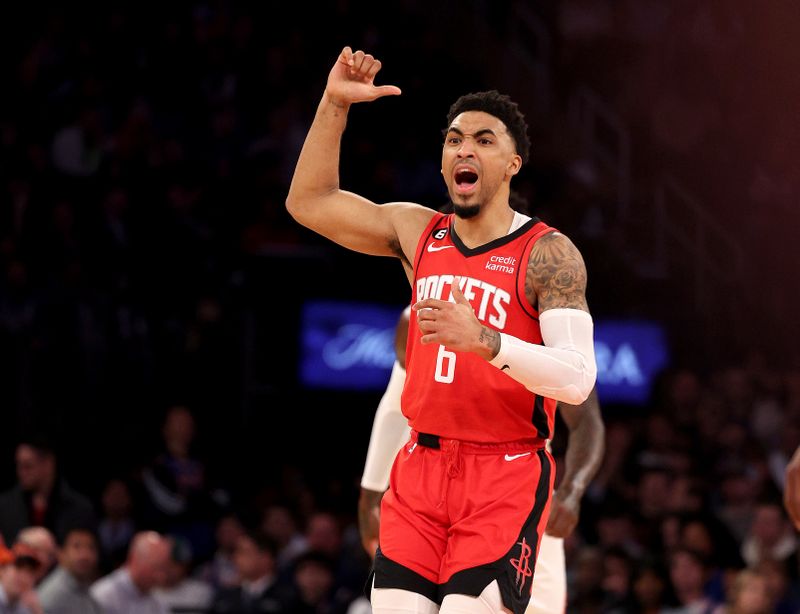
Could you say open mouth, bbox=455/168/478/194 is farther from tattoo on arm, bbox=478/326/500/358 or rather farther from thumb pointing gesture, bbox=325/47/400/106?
tattoo on arm, bbox=478/326/500/358

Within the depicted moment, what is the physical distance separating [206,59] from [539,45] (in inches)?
139

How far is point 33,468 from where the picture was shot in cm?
865

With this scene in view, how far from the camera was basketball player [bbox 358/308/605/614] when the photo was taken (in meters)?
5.29

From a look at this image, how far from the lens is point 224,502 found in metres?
10.1

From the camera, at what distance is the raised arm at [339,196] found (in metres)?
4.54

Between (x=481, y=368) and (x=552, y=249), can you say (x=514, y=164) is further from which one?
(x=481, y=368)

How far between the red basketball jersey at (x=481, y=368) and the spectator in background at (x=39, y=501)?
4.96m

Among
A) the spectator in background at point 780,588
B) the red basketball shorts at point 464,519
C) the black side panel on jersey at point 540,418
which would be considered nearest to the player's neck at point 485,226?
the black side panel on jersey at point 540,418

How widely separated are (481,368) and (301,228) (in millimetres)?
8003

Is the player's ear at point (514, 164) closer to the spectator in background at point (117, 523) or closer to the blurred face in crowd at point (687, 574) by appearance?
the blurred face in crowd at point (687, 574)

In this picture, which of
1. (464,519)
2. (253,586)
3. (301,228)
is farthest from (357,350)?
(464,519)

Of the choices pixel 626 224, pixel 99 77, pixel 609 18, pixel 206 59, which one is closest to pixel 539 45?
pixel 609 18

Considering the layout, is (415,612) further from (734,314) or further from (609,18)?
(609,18)

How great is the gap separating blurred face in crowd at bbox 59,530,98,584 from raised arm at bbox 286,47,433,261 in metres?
4.21
